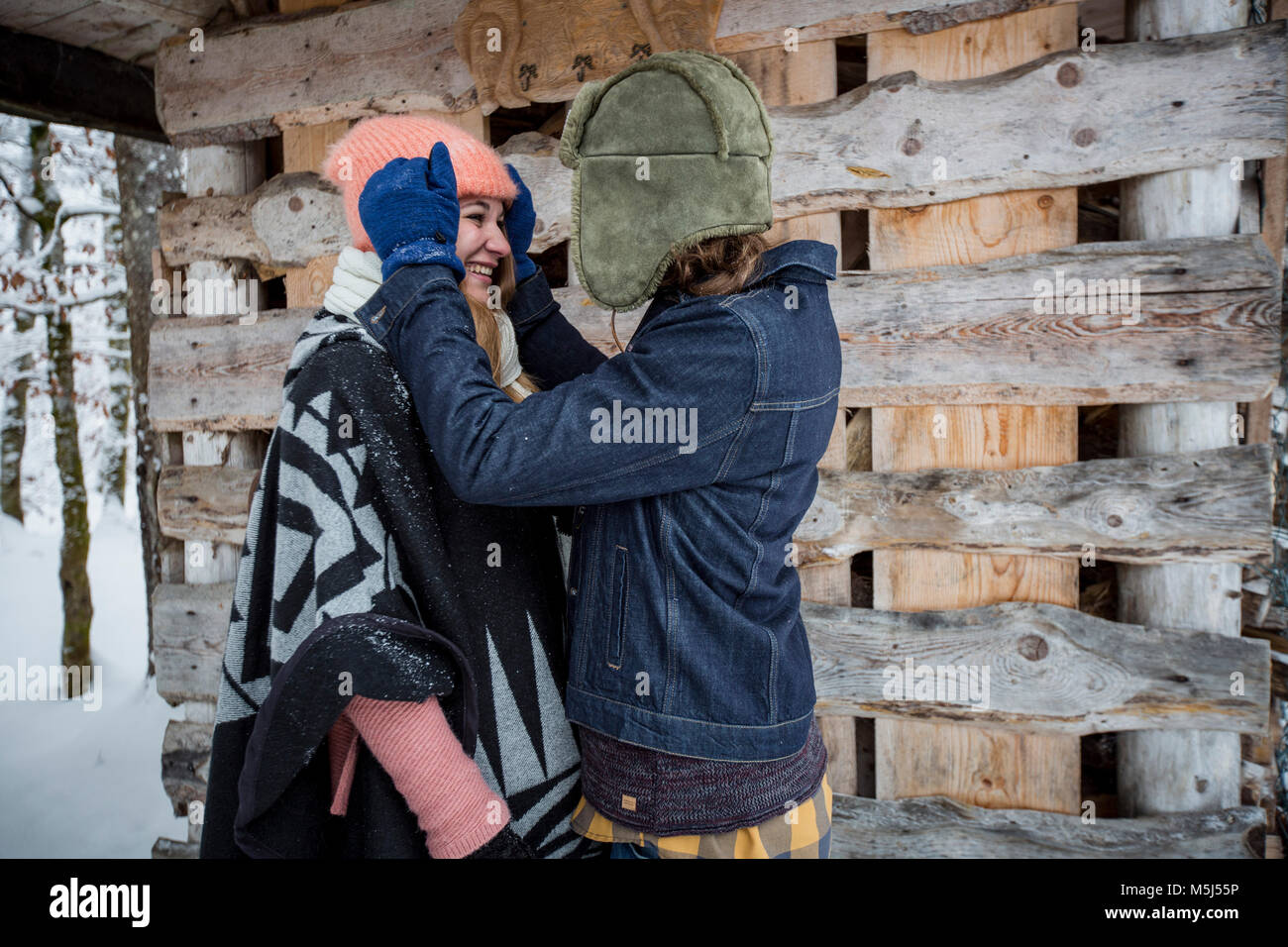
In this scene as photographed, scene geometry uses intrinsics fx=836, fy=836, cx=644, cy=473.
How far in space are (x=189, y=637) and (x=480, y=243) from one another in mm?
2623

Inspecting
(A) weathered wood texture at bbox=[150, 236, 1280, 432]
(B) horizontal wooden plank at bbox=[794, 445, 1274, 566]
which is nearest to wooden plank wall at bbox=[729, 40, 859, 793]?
(B) horizontal wooden plank at bbox=[794, 445, 1274, 566]

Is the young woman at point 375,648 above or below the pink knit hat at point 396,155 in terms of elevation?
below

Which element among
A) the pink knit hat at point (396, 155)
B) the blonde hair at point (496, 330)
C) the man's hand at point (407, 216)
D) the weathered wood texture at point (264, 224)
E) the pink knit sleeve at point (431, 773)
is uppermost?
the weathered wood texture at point (264, 224)

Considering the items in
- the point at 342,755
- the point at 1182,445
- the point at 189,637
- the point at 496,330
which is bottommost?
the point at 189,637

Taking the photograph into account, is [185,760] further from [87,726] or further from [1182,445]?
[1182,445]

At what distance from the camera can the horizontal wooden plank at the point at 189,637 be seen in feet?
11.6

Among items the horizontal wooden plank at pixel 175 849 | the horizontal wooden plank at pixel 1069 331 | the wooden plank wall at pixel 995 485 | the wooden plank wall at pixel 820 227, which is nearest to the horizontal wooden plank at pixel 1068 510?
the wooden plank wall at pixel 995 485

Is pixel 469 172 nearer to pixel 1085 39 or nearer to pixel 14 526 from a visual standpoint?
pixel 1085 39

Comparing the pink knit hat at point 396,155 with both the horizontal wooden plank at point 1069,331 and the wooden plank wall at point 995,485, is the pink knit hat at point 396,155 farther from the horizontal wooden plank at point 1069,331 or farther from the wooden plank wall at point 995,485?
the horizontal wooden plank at point 1069,331

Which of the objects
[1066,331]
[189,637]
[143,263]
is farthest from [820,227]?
[143,263]

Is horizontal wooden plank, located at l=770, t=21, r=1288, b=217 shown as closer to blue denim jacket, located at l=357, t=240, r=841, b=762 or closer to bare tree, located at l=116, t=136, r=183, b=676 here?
blue denim jacket, located at l=357, t=240, r=841, b=762

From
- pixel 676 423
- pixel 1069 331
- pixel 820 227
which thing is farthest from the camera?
pixel 820 227

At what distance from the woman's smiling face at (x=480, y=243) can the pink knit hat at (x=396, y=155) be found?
35 millimetres

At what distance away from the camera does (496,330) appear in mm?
1822
